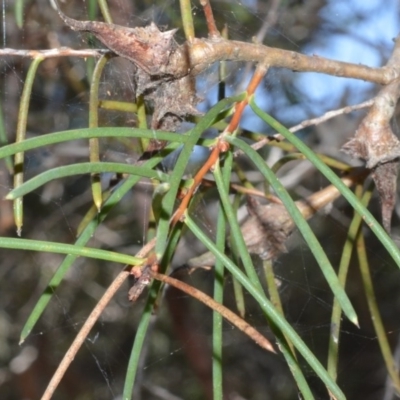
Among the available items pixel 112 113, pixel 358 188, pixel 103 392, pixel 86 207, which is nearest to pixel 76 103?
pixel 112 113

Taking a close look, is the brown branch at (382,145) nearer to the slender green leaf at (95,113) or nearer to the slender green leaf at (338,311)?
the slender green leaf at (338,311)

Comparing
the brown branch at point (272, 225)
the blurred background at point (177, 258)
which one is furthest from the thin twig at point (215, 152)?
the blurred background at point (177, 258)

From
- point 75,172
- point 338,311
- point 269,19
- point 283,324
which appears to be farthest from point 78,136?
point 269,19

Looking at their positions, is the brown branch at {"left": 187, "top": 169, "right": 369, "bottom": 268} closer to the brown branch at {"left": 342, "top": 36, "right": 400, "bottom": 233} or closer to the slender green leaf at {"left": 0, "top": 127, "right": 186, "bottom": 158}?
the brown branch at {"left": 342, "top": 36, "right": 400, "bottom": 233}

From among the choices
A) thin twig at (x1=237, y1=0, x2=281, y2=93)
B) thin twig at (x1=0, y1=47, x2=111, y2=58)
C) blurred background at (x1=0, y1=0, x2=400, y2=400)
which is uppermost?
thin twig at (x1=237, y1=0, x2=281, y2=93)

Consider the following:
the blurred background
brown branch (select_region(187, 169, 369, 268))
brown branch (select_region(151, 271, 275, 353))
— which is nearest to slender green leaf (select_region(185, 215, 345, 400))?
brown branch (select_region(151, 271, 275, 353))

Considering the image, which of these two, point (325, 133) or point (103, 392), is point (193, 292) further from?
point (103, 392)

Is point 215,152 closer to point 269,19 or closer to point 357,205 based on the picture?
point 357,205

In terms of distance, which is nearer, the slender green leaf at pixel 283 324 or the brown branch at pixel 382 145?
the slender green leaf at pixel 283 324
